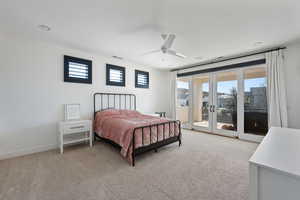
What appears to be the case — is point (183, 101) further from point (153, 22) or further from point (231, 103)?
point (153, 22)

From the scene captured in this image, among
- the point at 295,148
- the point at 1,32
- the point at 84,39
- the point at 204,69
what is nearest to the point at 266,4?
the point at 295,148

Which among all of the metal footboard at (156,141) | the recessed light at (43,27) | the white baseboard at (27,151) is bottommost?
the white baseboard at (27,151)

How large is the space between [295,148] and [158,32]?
105 inches

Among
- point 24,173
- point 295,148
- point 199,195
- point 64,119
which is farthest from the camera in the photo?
point 64,119

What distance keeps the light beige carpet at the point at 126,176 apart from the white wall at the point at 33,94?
419 mm

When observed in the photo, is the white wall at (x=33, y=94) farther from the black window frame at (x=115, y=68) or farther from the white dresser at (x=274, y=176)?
the white dresser at (x=274, y=176)

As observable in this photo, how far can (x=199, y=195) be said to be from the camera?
174 cm

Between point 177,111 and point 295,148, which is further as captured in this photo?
point 177,111

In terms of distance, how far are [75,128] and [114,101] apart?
1.57m

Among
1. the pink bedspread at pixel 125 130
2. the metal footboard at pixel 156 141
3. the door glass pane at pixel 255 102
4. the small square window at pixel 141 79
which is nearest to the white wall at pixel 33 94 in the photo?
the pink bedspread at pixel 125 130

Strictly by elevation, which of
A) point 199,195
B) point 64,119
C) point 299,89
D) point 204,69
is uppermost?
point 204,69

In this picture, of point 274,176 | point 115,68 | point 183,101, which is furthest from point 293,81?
point 115,68

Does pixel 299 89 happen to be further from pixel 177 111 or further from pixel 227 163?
pixel 177 111

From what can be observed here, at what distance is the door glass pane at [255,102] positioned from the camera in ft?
12.7
